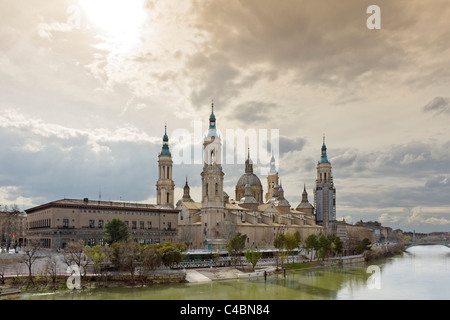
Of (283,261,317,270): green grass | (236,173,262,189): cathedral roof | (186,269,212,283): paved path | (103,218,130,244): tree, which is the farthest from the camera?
(236,173,262,189): cathedral roof

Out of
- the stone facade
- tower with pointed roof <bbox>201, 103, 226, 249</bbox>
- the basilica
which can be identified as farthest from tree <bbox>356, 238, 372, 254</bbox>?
the stone facade

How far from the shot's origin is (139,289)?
49.1 meters

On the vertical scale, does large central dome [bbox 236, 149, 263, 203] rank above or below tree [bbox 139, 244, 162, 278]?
above

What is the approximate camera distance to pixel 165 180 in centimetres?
11531

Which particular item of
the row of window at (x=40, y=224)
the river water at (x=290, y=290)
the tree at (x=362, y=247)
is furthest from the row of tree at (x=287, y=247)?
the row of window at (x=40, y=224)

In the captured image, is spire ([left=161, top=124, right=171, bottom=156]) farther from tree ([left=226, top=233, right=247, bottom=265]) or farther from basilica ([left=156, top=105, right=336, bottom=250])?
tree ([left=226, top=233, right=247, bottom=265])

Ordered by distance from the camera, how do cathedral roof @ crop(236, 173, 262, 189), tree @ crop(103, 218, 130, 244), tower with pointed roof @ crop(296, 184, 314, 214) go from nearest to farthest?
tree @ crop(103, 218, 130, 244) < cathedral roof @ crop(236, 173, 262, 189) < tower with pointed roof @ crop(296, 184, 314, 214)

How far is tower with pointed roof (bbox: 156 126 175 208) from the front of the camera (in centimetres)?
11412

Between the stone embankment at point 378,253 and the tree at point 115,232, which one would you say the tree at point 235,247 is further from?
the stone embankment at point 378,253

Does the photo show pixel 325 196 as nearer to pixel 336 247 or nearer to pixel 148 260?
pixel 336 247

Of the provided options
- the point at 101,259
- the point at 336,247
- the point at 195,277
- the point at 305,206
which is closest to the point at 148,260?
the point at 101,259
